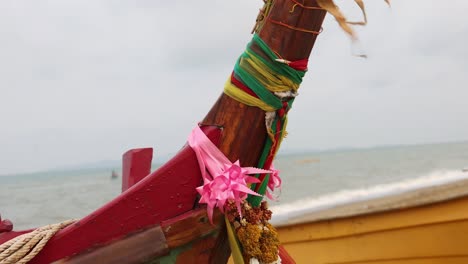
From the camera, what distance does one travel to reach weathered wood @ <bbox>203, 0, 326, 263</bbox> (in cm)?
143

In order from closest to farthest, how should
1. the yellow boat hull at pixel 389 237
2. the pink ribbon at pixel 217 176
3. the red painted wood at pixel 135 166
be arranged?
1. the pink ribbon at pixel 217 176
2. the red painted wood at pixel 135 166
3. the yellow boat hull at pixel 389 237

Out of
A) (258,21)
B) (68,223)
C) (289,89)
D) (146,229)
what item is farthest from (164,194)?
(258,21)


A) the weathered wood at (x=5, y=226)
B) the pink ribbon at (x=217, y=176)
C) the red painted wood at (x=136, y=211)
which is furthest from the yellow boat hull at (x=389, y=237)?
the weathered wood at (x=5, y=226)

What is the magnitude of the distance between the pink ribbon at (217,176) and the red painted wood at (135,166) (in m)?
0.44

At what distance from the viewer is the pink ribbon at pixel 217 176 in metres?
1.40

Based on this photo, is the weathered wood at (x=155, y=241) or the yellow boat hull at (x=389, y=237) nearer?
the weathered wood at (x=155, y=241)

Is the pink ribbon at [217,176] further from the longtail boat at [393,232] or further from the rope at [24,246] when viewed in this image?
the longtail boat at [393,232]

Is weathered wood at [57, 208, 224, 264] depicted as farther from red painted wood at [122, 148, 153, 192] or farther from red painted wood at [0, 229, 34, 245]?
red painted wood at [122, 148, 153, 192]

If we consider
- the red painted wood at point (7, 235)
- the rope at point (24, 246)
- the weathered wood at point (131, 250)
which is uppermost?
the weathered wood at point (131, 250)

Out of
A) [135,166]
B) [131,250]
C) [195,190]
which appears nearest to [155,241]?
[131,250]

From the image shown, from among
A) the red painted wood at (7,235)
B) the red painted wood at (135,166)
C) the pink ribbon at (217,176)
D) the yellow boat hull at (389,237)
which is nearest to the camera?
the pink ribbon at (217,176)

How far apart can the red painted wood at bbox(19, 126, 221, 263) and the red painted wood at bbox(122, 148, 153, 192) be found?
40 cm

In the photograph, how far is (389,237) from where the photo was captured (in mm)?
3111

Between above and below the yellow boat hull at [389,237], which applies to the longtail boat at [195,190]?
above
